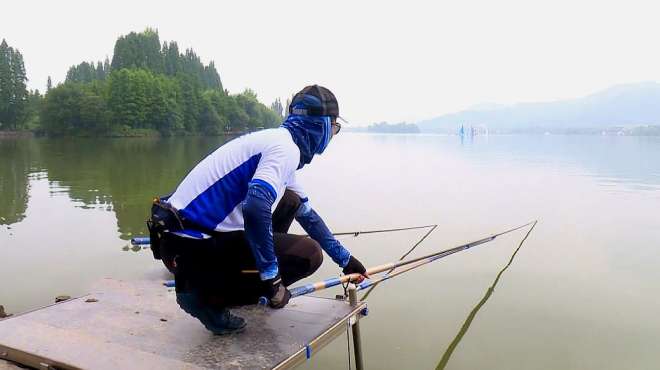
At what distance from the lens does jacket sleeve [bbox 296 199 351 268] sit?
4402 mm

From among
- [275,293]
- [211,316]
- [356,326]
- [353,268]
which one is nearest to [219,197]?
[275,293]

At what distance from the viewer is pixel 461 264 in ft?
29.8

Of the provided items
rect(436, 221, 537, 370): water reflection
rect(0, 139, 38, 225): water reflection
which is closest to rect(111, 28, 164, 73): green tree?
rect(0, 139, 38, 225): water reflection

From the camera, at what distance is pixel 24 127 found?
280 ft

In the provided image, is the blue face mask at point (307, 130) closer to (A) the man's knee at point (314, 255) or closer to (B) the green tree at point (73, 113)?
(A) the man's knee at point (314, 255)

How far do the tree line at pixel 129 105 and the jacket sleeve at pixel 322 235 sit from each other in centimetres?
8991

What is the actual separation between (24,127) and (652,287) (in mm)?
95954

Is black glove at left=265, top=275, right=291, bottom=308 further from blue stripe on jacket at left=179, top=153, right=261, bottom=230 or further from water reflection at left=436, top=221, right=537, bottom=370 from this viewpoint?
water reflection at left=436, top=221, right=537, bottom=370

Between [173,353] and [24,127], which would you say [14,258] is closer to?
[173,353]

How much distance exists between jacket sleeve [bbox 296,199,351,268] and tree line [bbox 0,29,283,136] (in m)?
89.9

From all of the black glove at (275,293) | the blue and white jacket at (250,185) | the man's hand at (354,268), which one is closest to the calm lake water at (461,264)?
the man's hand at (354,268)

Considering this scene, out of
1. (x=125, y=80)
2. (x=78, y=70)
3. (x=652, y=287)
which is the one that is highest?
(x=78, y=70)

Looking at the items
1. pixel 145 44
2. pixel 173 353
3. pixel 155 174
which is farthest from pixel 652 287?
pixel 145 44

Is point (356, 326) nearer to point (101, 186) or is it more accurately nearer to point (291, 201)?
point (291, 201)
